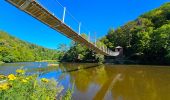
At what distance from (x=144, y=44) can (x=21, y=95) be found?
37.4 m

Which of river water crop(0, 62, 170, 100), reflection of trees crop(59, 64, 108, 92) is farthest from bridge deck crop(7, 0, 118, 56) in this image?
reflection of trees crop(59, 64, 108, 92)

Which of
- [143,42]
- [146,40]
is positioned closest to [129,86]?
[143,42]

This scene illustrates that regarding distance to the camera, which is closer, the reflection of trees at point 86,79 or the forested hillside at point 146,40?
the reflection of trees at point 86,79

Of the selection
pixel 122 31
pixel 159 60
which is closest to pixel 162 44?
pixel 159 60

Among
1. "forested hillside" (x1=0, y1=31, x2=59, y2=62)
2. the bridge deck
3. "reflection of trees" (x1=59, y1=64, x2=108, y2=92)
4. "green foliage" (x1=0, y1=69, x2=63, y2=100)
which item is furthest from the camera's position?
"forested hillside" (x1=0, y1=31, x2=59, y2=62)

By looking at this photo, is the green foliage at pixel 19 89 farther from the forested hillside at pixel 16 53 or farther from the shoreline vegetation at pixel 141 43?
the forested hillside at pixel 16 53

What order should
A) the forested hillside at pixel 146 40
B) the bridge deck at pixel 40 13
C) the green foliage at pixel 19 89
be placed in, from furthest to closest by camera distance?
the forested hillside at pixel 146 40
the bridge deck at pixel 40 13
the green foliage at pixel 19 89

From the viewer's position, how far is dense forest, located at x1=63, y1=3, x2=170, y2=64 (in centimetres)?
3631

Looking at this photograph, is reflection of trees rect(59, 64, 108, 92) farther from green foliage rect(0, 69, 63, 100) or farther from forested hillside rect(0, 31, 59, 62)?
forested hillside rect(0, 31, 59, 62)

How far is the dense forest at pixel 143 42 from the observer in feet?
119

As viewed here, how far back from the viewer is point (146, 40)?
39.7m

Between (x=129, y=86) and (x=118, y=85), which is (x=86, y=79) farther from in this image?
(x=129, y=86)

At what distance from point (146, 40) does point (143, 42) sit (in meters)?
0.60

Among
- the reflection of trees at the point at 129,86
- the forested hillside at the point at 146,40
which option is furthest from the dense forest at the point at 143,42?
the reflection of trees at the point at 129,86
